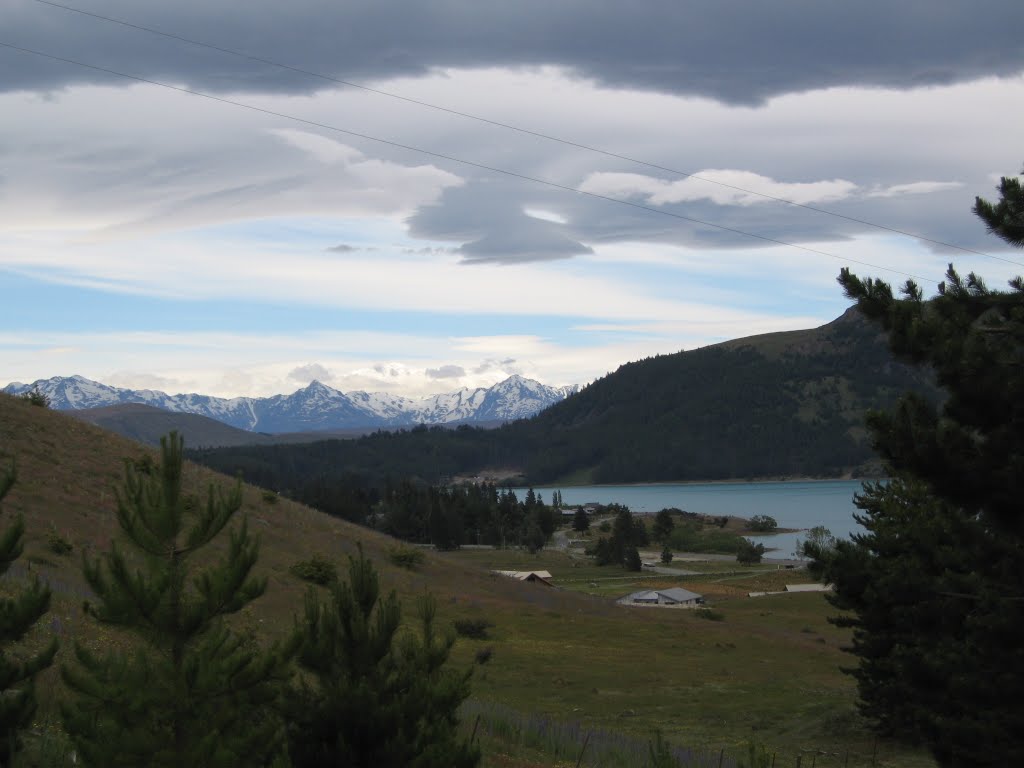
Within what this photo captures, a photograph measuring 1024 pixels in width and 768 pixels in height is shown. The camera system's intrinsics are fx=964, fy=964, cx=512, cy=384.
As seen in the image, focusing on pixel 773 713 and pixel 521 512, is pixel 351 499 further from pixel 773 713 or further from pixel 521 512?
pixel 773 713

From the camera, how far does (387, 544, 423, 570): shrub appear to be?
45.9m

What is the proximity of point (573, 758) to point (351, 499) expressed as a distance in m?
124

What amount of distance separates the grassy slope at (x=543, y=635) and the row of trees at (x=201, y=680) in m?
3.87

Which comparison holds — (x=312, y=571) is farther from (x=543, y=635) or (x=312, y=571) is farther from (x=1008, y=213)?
(x=1008, y=213)

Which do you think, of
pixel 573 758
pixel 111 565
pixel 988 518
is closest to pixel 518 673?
pixel 573 758

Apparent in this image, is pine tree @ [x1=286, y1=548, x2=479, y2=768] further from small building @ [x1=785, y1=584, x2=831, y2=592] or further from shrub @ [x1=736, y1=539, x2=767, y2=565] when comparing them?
shrub @ [x1=736, y1=539, x2=767, y2=565]

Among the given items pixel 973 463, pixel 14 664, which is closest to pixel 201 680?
pixel 14 664

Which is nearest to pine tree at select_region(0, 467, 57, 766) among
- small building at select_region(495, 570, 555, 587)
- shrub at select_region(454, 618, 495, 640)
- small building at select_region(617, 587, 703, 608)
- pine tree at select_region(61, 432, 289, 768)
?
pine tree at select_region(61, 432, 289, 768)

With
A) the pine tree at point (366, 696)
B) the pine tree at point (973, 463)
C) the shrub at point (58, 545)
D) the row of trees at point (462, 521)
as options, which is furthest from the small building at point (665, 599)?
the pine tree at point (366, 696)

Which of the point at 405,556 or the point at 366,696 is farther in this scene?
the point at 405,556

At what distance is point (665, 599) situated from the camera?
237ft

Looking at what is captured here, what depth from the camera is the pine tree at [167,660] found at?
721cm

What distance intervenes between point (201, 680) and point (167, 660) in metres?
0.41

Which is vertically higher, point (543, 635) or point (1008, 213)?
point (1008, 213)
